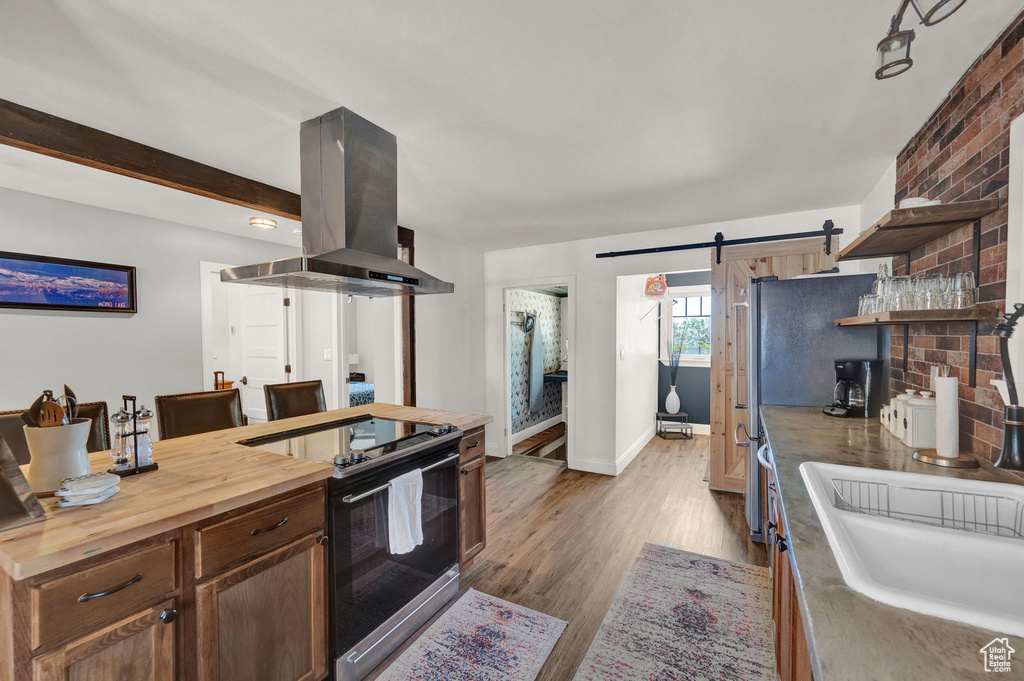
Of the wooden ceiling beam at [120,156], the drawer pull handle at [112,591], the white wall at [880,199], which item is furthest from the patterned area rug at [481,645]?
the white wall at [880,199]

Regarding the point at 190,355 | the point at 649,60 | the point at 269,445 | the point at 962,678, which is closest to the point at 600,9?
the point at 649,60

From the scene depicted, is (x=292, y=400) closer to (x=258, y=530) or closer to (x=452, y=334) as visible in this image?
(x=258, y=530)

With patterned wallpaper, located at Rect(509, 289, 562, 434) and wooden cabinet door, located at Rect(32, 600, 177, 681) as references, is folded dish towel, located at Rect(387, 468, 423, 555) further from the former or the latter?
patterned wallpaper, located at Rect(509, 289, 562, 434)

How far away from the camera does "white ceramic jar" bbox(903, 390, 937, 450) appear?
5.34ft

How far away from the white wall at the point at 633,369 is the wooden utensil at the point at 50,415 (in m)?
3.75

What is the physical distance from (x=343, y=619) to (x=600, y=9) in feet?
7.64

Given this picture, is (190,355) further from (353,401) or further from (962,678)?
(962,678)

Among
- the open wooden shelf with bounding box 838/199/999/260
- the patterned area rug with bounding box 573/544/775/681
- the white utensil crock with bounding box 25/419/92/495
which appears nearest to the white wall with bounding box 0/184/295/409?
the white utensil crock with bounding box 25/419/92/495

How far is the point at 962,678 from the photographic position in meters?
0.58

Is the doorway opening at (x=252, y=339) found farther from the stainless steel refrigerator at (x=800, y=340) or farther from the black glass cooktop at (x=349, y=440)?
the stainless steel refrigerator at (x=800, y=340)

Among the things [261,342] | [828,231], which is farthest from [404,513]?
[261,342]

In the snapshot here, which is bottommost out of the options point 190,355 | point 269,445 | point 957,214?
point 269,445

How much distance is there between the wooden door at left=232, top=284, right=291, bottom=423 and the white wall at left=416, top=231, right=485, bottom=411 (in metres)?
1.83

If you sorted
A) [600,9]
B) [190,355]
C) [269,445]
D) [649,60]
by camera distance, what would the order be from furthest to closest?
[190,355] → [269,445] → [649,60] → [600,9]
